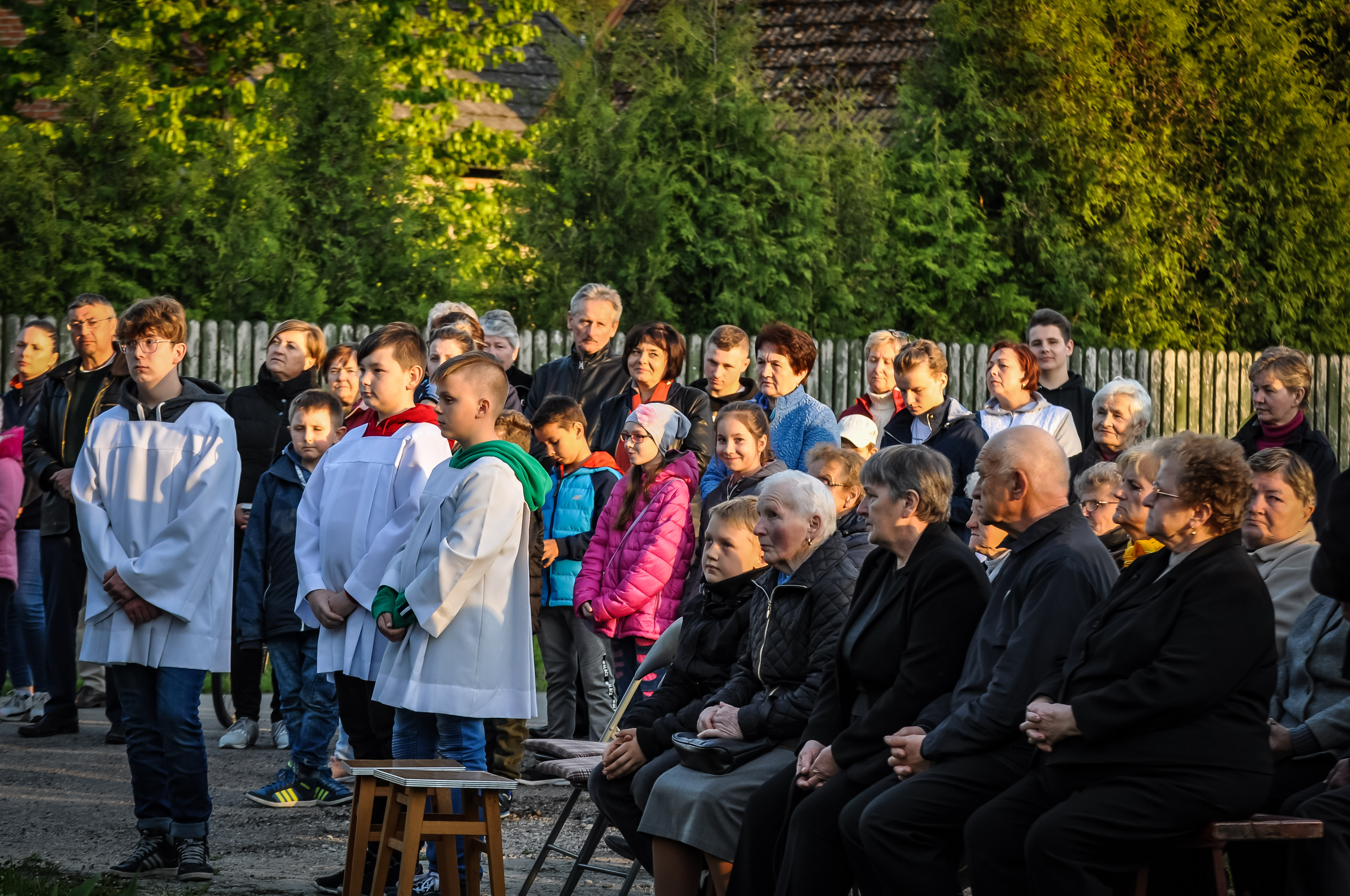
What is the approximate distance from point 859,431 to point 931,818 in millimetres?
3517

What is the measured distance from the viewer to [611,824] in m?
5.50

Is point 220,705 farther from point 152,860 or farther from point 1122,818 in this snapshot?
point 1122,818

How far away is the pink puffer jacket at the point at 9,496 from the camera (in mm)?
8664

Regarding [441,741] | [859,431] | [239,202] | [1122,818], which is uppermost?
[239,202]

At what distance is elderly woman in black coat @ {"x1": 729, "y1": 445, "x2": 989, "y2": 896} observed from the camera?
180 inches

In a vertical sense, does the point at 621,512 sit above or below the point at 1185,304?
below

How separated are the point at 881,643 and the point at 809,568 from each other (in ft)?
1.70

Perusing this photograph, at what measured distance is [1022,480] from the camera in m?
4.54

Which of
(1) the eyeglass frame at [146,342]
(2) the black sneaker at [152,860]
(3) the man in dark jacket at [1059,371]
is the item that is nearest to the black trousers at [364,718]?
(2) the black sneaker at [152,860]

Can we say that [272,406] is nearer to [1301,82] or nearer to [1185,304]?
[1185,304]

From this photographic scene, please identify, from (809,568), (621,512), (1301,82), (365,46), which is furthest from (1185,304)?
(809,568)

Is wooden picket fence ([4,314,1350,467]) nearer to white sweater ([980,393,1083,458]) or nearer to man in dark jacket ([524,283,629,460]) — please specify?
man in dark jacket ([524,283,629,460])

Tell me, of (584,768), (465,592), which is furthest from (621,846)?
(465,592)

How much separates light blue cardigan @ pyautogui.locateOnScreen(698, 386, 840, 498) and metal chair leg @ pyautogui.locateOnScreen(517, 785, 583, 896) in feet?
7.67
